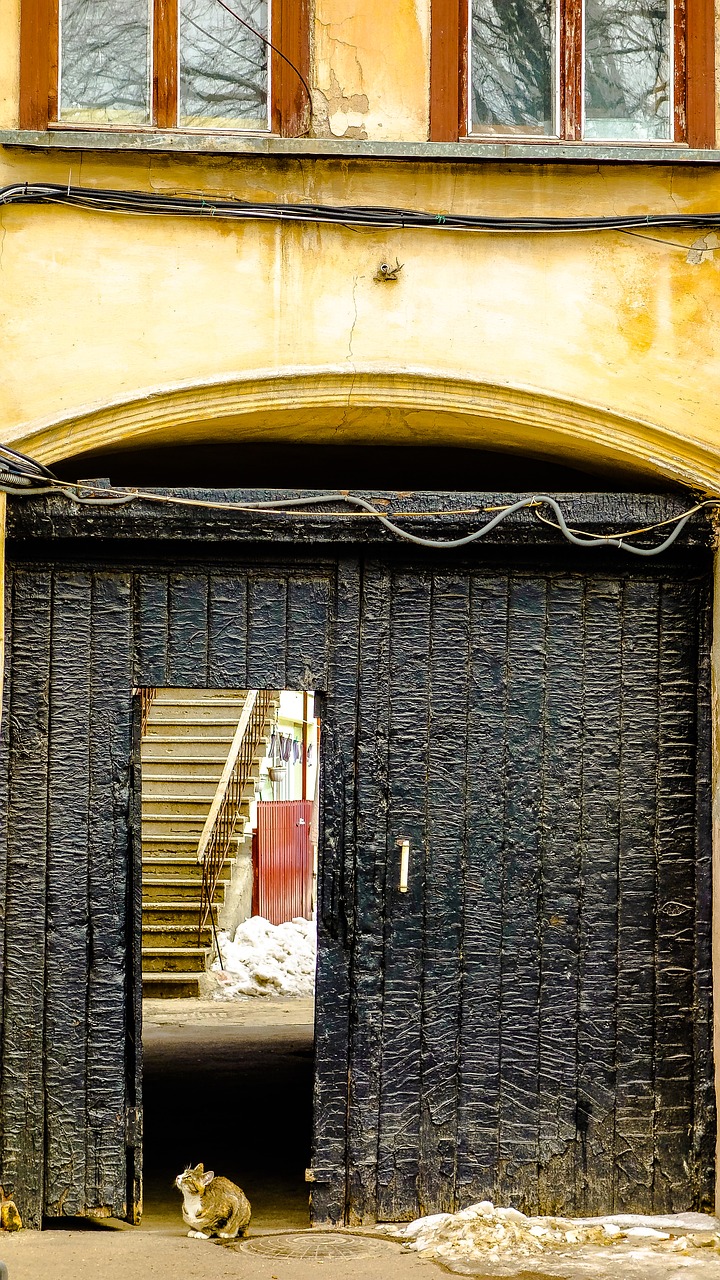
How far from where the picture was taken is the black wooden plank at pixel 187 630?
5965mm

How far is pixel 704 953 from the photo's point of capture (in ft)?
19.4

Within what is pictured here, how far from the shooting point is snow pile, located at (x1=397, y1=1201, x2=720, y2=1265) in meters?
5.36

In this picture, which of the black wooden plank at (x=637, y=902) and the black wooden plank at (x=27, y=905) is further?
the black wooden plank at (x=637, y=902)

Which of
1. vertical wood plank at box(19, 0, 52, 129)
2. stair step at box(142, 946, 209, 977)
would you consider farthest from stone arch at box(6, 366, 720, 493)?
stair step at box(142, 946, 209, 977)

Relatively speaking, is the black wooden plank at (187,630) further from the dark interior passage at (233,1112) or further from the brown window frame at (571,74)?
the dark interior passage at (233,1112)

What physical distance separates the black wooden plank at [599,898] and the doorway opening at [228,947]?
1422 mm

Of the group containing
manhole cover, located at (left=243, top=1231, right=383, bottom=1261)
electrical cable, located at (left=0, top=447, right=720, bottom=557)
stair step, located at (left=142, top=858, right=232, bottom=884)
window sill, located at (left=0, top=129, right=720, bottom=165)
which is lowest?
manhole cover, located at (left=243, top=1231, right=383, bottom=1261)

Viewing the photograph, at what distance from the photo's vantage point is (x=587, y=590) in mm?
6090

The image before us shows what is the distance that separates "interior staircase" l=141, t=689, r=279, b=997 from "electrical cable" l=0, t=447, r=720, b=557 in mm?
9088

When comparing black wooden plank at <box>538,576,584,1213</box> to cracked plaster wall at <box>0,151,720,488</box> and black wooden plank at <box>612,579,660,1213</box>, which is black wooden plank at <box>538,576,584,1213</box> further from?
cracked plaster wall at <box>0,151,720,488</box>

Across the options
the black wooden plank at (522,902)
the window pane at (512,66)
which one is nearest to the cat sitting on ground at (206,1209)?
the black wooden plank at (522,902)

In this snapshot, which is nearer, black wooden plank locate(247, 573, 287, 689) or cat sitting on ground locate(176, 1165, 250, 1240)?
cat sitting on ground locate(176, 1165, 250, 1240)

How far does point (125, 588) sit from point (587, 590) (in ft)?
7.04

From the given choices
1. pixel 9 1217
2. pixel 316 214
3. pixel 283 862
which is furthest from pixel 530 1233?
Result: pixel 283 862
